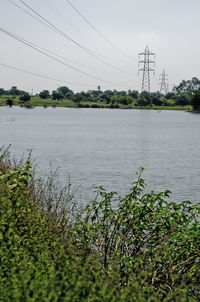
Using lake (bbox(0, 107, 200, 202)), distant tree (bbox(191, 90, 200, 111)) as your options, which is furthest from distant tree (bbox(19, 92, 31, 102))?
lake (bbox(0, 107, 200, 202))

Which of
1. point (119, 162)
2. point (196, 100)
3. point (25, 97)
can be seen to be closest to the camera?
point (119, 162)

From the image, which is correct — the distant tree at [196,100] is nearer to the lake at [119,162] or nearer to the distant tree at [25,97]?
the distant tree at [25,97]

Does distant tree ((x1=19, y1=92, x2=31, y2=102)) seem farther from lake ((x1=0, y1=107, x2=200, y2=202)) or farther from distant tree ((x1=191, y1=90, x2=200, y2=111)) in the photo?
lake ((x1=0, y1=107, x2=200, y2=202))

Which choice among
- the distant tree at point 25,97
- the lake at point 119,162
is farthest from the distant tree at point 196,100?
the lake at point 119,162

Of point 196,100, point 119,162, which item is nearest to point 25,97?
point 196,100

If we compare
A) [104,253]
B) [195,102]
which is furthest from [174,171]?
[195,102]

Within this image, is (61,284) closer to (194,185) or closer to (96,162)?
(194,185)

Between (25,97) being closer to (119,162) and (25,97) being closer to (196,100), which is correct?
(196,100)

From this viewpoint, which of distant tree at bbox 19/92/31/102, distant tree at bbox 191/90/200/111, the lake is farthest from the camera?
distant tree at bbox 19/92/31/102

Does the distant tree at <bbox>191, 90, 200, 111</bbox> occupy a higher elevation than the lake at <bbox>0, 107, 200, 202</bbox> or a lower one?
higher

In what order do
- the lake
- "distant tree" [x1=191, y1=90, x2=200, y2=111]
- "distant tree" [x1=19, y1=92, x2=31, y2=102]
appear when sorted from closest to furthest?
the lake
"distant tree" [x1=191, y1=90, x2=200, y2=111]
"distant tree" [x1=19, y1=92, x2=31, y2=102]

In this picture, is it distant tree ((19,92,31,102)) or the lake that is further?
distant tree ((19,92,31,102))

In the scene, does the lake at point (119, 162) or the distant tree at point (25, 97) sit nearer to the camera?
the lake at point (119, 162)

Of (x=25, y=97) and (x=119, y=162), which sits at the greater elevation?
(x=25, y=97)
